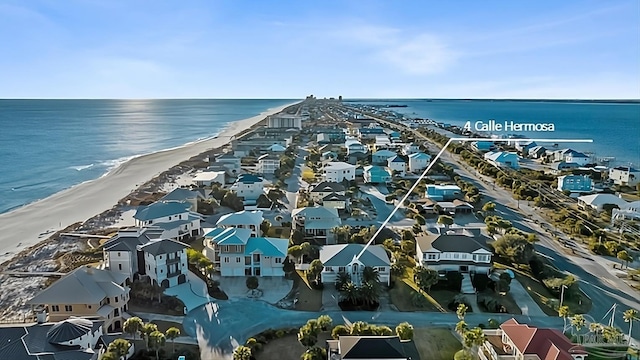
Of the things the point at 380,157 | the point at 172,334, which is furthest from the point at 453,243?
the point at 380,157

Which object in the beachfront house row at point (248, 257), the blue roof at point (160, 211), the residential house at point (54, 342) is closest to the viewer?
the residential house at point (54, 342)

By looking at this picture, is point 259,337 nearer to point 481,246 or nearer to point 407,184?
point 481,246

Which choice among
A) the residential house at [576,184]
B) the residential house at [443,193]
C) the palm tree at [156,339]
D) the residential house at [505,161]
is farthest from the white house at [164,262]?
the residential house at [505,161]

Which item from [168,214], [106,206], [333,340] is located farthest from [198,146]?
[333,340]

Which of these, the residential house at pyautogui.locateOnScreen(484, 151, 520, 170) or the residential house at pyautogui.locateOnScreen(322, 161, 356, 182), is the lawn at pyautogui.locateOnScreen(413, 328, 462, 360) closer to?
the residential house at pyautogui.locateOnScreen(322, 161, 356, 182)

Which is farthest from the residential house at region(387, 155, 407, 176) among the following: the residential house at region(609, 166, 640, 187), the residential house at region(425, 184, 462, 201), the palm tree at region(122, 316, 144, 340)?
the palm tree at region(122, 316, 144, 340)

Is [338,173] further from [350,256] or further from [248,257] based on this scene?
[248,257]

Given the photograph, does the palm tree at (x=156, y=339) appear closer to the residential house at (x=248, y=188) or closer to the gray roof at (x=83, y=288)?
the gray roof at (x=83, y=288)
